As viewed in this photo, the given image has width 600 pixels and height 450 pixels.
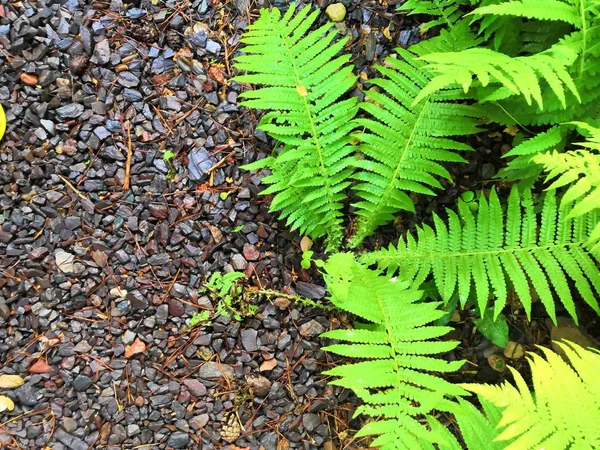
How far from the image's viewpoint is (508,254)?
230cm

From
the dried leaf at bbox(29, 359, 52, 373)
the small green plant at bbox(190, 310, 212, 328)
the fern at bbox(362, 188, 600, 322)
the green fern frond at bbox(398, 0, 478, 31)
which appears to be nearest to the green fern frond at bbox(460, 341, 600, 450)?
the fern at bbox(362, 188, 600, 322)

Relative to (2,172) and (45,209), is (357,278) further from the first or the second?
(2,172)

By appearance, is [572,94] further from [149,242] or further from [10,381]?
[10,381]

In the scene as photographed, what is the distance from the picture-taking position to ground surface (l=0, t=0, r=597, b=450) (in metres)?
2.50

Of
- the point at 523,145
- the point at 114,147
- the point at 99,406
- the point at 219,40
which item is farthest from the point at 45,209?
the point at 523,145

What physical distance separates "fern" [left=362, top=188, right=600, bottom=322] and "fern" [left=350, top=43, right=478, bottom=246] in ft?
0.74

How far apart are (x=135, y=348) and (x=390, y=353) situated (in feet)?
3.88

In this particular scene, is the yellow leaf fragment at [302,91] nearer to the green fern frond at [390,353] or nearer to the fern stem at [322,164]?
the fern stem at [322,164]

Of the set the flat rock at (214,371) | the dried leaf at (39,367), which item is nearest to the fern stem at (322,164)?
the flat rock at (214,371)

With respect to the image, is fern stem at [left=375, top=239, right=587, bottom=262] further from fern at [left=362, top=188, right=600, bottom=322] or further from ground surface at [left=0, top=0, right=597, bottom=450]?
ground surface at [left=0, top=0, right=597, bottom=450]

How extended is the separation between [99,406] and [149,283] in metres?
0.60

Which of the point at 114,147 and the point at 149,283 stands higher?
the point at 114,147

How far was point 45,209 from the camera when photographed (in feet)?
8.55

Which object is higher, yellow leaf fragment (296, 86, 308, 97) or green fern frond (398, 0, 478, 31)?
green fern frond (398, 0, 478, 31)
